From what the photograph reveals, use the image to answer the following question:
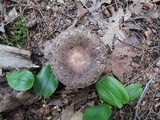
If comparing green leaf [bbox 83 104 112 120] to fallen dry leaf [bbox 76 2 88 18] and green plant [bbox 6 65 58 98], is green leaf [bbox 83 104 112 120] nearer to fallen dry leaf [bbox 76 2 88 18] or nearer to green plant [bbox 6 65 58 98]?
green plant [bbox 6 65 58 98]

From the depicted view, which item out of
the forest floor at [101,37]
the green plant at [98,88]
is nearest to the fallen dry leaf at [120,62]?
the forest floor at [101,37]

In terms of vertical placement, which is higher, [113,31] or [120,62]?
[113,31]

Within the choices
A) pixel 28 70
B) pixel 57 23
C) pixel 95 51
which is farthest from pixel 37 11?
pixel 95 51

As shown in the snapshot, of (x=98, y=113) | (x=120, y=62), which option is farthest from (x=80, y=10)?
(x=98, y=113)

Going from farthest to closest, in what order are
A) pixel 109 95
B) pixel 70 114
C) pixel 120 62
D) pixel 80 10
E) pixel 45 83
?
pixel 80 10, pixel 120 62, pixel 70 114, pixel 45 83, pixel 109 95

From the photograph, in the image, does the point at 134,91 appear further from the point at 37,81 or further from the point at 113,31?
the point at 37,81

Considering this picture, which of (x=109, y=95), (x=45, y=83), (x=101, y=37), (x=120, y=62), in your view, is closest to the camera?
(x=109, y=95)

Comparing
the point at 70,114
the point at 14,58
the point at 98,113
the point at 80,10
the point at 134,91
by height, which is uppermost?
the point at 80,10

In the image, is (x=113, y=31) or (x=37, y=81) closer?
(x=37, y=81)
